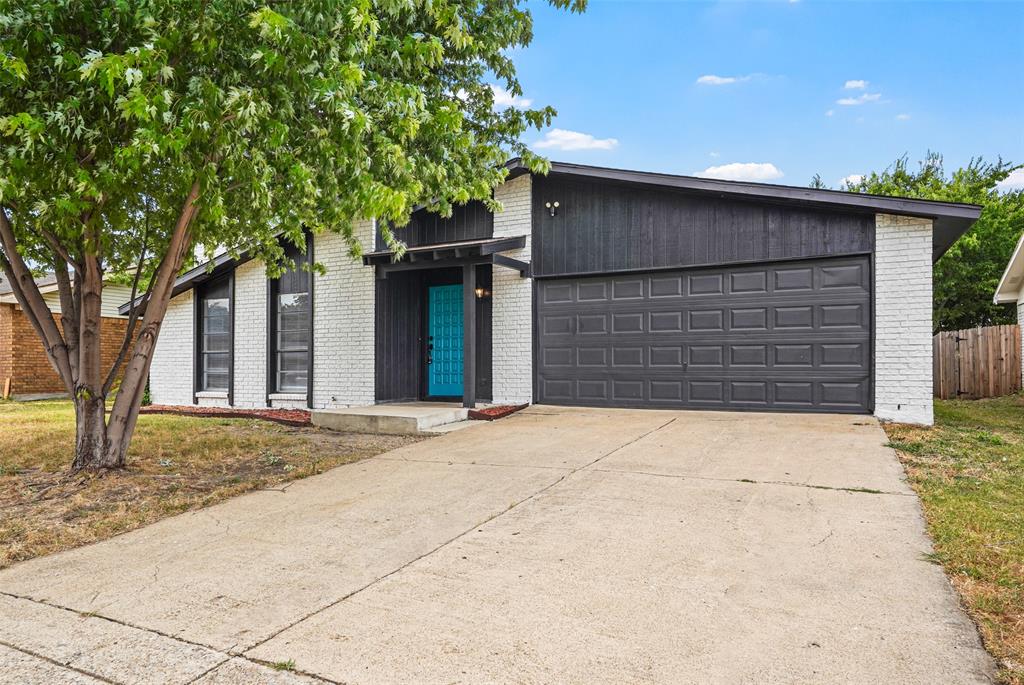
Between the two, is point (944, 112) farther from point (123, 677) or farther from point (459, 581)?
point (123, 677)

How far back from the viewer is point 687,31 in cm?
1448

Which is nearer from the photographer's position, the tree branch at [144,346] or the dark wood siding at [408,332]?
the tree branch at [144,346]

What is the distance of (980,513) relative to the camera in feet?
13.5

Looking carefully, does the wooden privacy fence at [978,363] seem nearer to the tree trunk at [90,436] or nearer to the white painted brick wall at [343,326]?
the white painted brick wall at [343,326]

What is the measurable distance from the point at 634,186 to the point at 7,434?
9769mm

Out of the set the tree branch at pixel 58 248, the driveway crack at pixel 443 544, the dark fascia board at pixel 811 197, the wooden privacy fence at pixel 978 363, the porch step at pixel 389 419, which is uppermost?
the dark fascia board at pixel 811 197

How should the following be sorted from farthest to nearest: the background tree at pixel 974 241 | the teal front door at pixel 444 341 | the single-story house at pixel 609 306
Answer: the background tree at pixel 974 241, the teal front door at pixel 444 341, the single-story house at pixel 609 306

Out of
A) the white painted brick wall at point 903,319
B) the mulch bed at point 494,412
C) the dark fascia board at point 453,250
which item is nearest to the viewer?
the white painted brick wall at point 903,319

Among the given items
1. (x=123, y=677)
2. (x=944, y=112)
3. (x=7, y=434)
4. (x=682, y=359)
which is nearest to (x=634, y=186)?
(x=682, y=359)

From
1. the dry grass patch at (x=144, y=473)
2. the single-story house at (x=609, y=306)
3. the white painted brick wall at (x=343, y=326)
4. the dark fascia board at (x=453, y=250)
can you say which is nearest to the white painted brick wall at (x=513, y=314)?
the single-story house at (x=609, y=306)

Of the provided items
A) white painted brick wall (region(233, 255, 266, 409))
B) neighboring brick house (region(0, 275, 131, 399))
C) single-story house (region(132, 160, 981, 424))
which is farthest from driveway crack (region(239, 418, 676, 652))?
neighboring brick house (region(0, 275, 131, 399))

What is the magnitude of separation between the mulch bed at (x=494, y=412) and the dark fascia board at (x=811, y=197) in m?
3.84

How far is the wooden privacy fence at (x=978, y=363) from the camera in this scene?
1410 centimetres

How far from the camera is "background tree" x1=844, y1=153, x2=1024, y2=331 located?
19656mm
